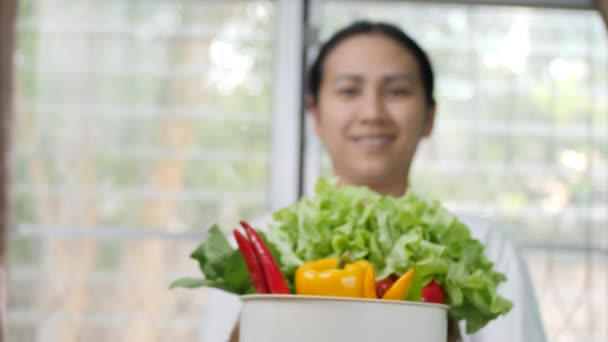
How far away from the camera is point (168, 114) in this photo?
3.46 metres

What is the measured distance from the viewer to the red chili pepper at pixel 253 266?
976mm

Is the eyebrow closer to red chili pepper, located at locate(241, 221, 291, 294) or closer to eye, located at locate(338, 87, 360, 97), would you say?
eye, located at locate(338, 87, 360, 97)

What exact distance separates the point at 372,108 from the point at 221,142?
1.76 m

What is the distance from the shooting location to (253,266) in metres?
0.98

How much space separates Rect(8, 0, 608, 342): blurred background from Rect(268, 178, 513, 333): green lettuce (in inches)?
92.7

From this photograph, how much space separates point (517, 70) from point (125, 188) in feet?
4.73

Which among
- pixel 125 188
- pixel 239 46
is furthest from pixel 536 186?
pixel 125 188

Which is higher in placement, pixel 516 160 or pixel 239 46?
pixel 239 46

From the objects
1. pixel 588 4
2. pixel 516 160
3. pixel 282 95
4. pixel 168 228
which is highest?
pixel 588 4

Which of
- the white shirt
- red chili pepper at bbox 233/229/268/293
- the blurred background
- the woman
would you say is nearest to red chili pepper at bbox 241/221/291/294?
red chili pepper at bbox 233/229/268/293

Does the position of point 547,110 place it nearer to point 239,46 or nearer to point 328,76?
point 239,46

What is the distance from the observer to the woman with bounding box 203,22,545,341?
1741 millimetres

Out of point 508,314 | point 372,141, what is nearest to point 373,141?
point 372,141

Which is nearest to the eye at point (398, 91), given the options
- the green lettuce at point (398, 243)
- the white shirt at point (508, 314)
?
the white shirt at point (508, 314)
